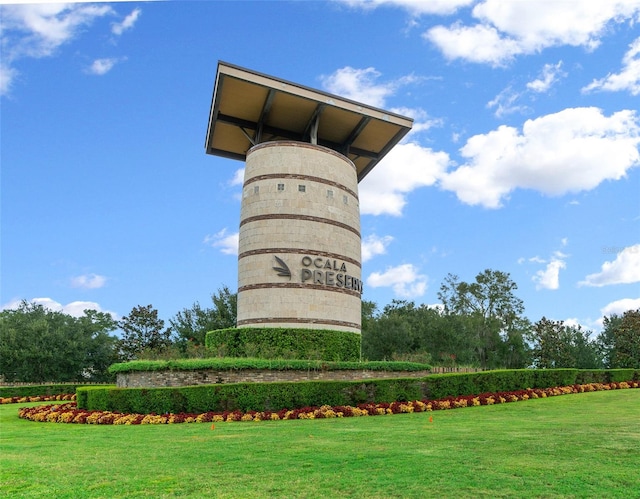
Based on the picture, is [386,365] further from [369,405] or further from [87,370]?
[87,370]

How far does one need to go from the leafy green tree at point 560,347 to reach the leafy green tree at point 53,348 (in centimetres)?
4897

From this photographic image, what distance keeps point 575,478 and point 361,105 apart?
2711cm

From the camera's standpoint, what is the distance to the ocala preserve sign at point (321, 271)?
29078 mm

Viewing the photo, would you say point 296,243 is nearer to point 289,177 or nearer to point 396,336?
point 289,177

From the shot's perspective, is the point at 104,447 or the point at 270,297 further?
the point at 270,297

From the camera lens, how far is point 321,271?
29.7 m

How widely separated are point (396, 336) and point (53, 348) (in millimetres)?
32726

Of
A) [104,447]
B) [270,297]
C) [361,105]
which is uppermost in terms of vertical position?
[361,105]

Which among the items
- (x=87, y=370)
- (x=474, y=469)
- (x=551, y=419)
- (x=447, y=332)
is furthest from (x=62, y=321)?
(x=474, y=469)

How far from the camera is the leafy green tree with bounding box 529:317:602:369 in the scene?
6366 centimetres

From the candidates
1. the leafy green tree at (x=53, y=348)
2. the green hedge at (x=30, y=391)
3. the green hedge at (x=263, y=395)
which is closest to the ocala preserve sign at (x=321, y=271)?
the green hedge at (x=263, y=395)

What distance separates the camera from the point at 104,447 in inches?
476

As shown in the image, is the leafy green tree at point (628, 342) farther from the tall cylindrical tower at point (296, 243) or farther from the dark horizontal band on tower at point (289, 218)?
the dark horizontal band on tower at point (289, 218)

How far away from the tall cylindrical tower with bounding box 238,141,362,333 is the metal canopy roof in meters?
2.31
